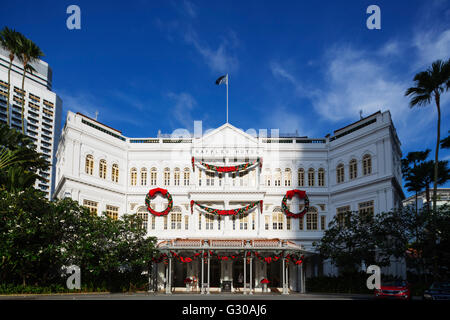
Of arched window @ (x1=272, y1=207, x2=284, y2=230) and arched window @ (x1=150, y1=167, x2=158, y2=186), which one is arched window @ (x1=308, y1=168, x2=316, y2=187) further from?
arched window @ (x1=150, y1=167, x2=158, y2=186)

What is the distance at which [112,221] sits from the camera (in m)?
30.5

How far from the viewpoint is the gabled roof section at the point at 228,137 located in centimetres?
3819

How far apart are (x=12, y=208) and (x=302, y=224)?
22.9 m

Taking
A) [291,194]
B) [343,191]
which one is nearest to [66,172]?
[291,194]

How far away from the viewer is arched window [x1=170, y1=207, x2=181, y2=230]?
37.3m

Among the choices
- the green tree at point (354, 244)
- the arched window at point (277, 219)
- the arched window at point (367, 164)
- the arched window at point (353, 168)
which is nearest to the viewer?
the green tree at point (354, 244)

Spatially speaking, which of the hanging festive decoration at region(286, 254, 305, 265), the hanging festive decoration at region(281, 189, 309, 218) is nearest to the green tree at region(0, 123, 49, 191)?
the hanging festive decoration at region(286, 254, 305, 265)

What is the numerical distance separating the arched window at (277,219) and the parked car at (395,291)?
15547mm

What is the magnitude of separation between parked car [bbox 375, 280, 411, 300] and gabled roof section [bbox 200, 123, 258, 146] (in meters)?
19.1

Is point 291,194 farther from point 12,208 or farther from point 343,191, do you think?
point 12,208

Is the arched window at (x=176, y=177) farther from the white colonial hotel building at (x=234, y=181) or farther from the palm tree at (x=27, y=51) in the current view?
the palm tree at (x=27, y=51)

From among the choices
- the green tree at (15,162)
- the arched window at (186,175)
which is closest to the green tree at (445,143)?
the arched window at (186,175)

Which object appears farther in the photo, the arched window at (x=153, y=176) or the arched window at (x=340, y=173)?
the arched window at (x=153, y=176)
